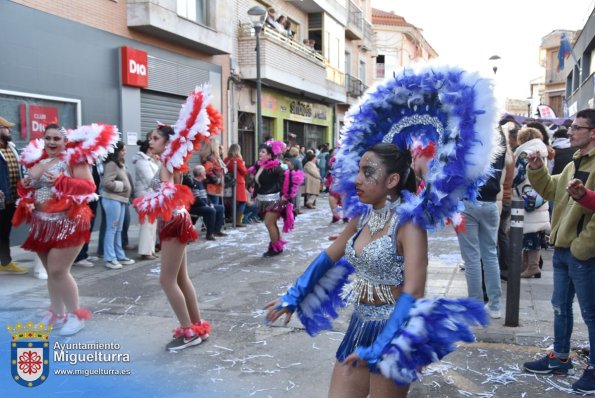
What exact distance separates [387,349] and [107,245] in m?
6.71

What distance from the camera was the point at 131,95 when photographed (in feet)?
41.4

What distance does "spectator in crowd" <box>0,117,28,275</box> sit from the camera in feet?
24.5

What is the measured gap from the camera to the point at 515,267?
5215 mm

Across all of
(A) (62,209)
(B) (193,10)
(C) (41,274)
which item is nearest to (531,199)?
(A) (62,209)

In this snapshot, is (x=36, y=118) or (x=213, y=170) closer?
(x=36, y=118)

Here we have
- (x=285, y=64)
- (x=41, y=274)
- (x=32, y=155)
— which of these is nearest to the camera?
(x=32, y=155)

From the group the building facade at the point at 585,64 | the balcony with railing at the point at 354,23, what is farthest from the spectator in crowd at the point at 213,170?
the balcony with railing at the point at 354,23

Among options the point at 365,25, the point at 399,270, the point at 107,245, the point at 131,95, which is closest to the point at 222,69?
the point at 131,95

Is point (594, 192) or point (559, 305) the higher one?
point (594, 192)

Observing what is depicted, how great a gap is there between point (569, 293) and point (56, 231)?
435 centimetres

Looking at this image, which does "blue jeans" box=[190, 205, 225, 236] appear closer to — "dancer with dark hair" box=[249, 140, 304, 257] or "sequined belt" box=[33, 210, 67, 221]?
"dancer with dark hair" box=[249, 140, 304, 257]

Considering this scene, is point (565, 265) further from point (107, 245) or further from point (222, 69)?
point (222, 69)

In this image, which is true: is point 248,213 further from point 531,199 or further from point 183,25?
point 531,199
